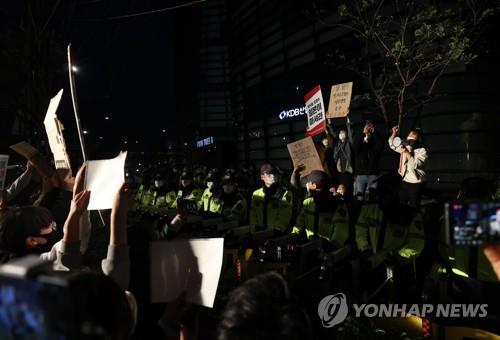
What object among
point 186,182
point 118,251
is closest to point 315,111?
point 186,182

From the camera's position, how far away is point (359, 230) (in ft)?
17.4

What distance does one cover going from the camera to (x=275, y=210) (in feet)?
22.3

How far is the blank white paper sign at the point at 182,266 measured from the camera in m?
2.20

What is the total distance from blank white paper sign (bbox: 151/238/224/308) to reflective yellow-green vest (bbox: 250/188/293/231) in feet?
14.6

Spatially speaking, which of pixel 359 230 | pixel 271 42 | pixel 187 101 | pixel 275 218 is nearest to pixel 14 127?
pixel 271 42

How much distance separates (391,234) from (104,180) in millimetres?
3699

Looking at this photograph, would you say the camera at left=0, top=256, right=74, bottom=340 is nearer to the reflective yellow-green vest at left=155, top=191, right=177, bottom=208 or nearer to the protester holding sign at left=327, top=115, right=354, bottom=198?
the protester holding sign at left=327, top=115, right=354, bottom=198

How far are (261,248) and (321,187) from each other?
50.4 inches

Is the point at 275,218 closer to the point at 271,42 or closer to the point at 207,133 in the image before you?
the point at 271,42

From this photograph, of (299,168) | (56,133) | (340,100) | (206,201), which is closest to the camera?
(56,133)

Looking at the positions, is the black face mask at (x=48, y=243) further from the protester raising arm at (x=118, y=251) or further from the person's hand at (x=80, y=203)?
the protester raising arm at (x=118, y=251)

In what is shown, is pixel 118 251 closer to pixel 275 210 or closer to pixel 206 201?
pixel 275 210

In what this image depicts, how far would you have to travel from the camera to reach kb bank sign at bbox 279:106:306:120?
62.1 feet

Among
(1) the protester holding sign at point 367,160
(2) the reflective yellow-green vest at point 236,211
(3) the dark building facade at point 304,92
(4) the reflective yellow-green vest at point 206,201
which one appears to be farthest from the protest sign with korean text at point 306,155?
(3) the dark building facade at point 304,92
